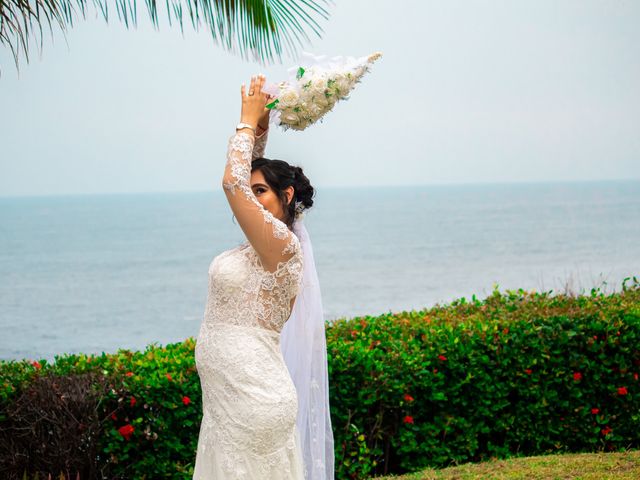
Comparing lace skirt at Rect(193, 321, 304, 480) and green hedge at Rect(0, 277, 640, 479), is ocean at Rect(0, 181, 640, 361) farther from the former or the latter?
lace skirt at Rect(193, 321, 304, 480)

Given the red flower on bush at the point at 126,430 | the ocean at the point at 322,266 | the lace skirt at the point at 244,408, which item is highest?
the lace skirt at the point at 244,408

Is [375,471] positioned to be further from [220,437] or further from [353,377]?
[220,437]

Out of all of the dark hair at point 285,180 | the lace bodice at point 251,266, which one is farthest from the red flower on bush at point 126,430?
the dark hair at point 285,180

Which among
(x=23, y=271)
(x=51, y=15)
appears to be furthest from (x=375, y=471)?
(x=23, y=271)

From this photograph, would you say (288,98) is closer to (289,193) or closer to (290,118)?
(290,118)

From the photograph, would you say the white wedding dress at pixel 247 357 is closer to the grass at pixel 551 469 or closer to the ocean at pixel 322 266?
the grass at pixel 551 469

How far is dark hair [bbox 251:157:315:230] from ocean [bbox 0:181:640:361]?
444 centimetres

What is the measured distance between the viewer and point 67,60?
6681 cm

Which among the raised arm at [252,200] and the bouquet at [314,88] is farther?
the bouquet at [314,88]

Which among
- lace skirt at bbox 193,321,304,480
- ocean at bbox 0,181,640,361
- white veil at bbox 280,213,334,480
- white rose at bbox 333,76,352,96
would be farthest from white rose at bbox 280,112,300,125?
ocean at bbox 0,181,640,361

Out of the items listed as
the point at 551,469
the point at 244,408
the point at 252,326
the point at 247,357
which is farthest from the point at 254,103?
the point at 551,469

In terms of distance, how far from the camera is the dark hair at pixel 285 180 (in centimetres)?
382

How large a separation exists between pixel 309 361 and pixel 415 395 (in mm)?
1893

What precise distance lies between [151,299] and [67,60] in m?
39.9
